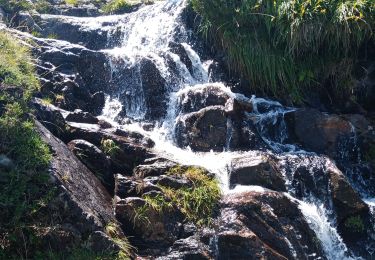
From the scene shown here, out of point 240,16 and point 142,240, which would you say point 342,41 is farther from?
point 142,240

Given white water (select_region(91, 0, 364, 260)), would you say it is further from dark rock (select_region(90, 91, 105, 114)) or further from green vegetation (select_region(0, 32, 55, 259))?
green vegetation (select_region(0, 32, 55, 259))

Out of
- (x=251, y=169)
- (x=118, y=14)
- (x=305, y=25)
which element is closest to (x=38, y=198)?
(x=251, y=169)

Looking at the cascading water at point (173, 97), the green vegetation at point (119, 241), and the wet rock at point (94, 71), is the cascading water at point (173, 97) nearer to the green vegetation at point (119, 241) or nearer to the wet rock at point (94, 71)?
the wet rock at point (94, 71)

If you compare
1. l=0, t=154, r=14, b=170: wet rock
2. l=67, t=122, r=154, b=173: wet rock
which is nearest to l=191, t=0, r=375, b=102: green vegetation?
l=67, t=122, r=154, b=173: wet rock

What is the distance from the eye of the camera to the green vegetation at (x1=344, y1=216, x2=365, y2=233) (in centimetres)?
742

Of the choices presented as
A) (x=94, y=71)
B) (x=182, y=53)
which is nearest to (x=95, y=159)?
(x=94, y=71)

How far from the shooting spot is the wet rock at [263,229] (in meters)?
6.09

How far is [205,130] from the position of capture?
9.09 meters

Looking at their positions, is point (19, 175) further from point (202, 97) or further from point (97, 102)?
point (202, 97)

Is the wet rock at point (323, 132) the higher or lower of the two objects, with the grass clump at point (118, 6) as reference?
lower

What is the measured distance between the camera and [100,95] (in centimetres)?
1049

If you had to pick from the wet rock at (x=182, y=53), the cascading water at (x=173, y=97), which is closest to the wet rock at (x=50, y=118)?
the cascading water at (x=173, y=97)

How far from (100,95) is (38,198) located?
5.10 m

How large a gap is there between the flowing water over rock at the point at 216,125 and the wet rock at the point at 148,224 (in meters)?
0.72
